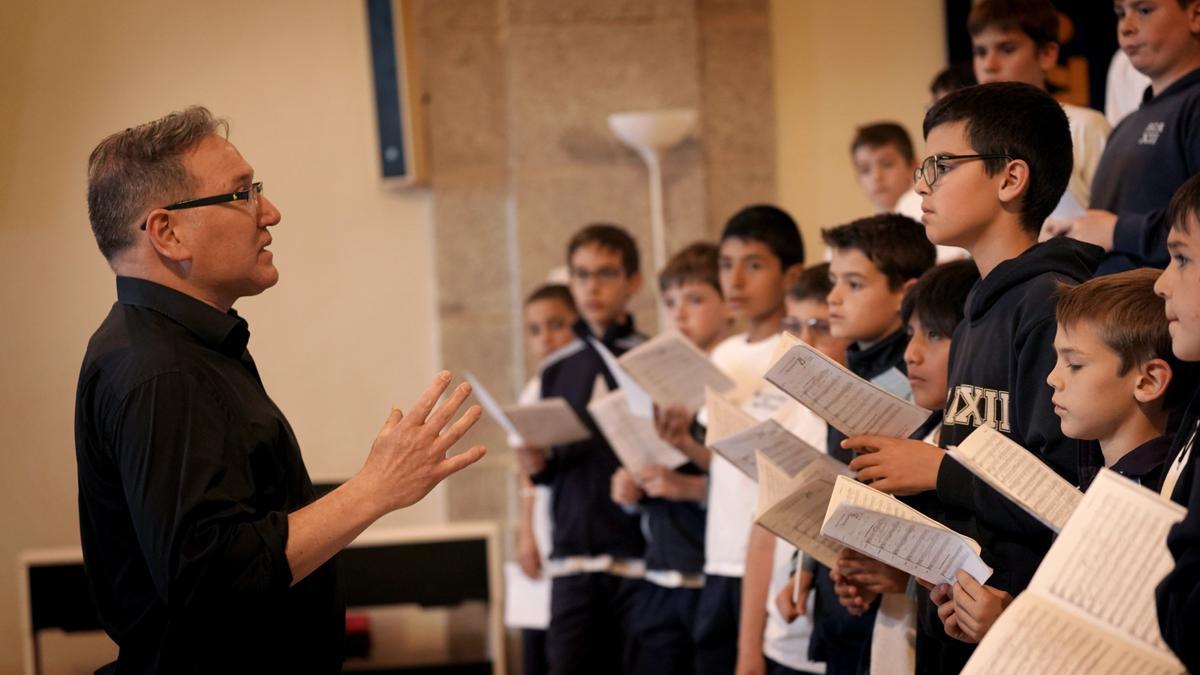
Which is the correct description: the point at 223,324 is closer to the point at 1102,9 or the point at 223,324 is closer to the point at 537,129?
the point at 537,129

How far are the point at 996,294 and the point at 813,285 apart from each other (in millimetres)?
979

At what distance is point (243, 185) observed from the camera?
2.16 metres

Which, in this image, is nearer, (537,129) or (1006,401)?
(1006,401)

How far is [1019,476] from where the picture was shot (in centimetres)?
171

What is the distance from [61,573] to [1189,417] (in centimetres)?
443

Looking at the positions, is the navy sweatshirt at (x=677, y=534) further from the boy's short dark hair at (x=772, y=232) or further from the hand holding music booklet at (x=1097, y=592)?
the hand holding music booklet at (x=1097, y=592)

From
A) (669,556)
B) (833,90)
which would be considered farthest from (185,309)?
(833,90)

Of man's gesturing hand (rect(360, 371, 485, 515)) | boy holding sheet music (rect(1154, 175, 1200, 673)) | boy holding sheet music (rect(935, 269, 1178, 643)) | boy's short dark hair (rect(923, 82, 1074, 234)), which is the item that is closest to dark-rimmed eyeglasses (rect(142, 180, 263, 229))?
man's gesturing hand (rect(360, 371, 485, 515))

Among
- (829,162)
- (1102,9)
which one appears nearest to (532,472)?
(829,162)

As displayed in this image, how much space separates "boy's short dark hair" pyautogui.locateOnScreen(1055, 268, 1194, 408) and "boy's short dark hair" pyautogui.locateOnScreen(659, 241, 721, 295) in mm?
2028

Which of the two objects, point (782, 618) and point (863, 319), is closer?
point (863, 319)

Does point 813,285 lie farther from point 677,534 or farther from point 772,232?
point 677,534

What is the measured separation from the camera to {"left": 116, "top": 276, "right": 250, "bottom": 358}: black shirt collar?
2.05m

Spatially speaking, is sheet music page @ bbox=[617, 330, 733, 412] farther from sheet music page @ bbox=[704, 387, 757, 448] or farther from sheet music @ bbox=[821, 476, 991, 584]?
sheet music @ bbox=[821, 476, 991, 584]
